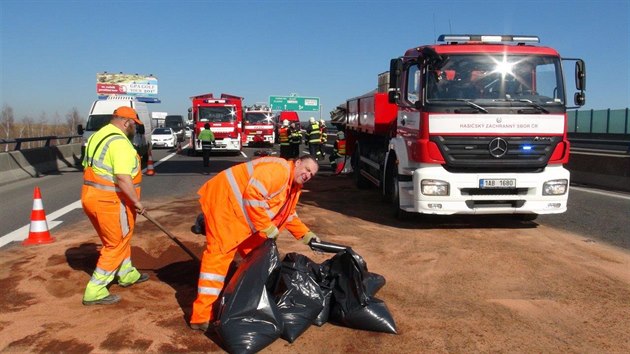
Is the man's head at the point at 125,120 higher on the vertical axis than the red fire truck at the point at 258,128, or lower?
higher

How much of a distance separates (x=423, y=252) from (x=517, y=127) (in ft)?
7.83

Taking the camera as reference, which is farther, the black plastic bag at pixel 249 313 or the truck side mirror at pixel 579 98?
the truck side mirror at pixel 579 98

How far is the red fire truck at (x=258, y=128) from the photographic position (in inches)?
1419

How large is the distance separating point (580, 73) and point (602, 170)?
20.8 feet

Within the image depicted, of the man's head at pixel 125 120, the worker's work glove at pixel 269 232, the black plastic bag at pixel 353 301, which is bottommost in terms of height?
the black plastic bag at pixel 353 301

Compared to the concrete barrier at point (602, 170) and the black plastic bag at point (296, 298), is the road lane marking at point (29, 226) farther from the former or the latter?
the concrete barrier at point (602, 170)

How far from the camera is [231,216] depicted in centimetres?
433

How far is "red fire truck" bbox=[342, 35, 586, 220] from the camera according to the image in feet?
26.0

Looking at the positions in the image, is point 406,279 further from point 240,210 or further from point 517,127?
point 517,127

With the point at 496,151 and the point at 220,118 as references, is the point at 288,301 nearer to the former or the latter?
the point at 496,151

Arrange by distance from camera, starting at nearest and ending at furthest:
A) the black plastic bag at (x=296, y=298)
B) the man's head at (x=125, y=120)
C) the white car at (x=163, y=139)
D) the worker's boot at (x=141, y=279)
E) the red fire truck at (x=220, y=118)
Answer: the black plastic bag at (x=296, y=298), the man's head at (x=125, y=120), the worker's boot at (x=141, y=279), the red fire truck at (x=220, y=118), the white car at (x=163, y=139)

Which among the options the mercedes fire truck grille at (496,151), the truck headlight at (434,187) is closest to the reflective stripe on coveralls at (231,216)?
Answer: the truck headlight at (434,187)

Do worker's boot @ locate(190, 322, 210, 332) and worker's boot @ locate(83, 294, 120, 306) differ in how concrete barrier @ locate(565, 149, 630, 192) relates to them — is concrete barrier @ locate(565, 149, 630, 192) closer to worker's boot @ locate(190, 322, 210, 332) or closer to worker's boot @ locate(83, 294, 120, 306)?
worker's boot @ locate(190, 322, 210, 332)

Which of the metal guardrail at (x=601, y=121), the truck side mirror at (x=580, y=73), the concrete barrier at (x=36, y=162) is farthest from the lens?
the metal guardrail at (x=601, y=121)
